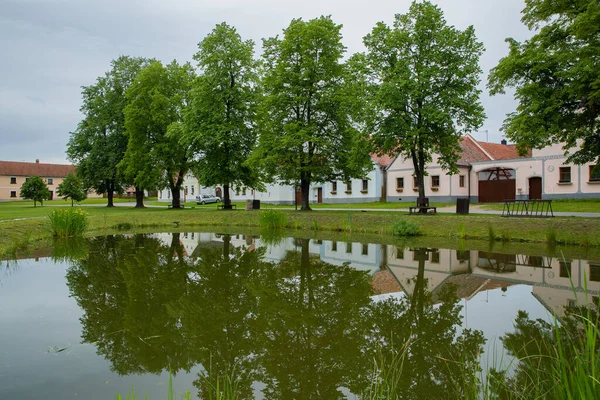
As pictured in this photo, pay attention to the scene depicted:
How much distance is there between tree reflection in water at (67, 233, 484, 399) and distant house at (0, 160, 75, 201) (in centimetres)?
7787

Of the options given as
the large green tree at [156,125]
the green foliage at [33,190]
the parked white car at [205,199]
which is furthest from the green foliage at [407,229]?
the green foliage at [33,190]

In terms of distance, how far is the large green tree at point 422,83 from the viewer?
1964 cm

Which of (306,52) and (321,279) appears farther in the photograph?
(306,52)

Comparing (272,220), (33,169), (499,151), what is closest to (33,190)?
(272,220)

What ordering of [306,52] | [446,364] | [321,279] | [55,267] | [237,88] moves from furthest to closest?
[237,88], [306,52], [55,267], [321,279], [446,364]

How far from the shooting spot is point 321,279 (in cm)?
873

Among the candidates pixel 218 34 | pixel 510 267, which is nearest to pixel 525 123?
pixel 510 267

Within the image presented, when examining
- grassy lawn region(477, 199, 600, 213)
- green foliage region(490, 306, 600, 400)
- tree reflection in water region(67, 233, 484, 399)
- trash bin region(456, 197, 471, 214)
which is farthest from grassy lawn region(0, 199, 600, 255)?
green foliage region(490, 306, 600, 400)

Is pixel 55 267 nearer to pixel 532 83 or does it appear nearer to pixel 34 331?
pixel 34 331

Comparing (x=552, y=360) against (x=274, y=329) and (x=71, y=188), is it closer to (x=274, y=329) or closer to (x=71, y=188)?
(x=274, y=329)

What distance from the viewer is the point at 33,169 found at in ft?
272

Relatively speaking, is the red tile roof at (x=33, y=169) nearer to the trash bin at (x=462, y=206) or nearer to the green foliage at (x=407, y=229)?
the trash bin at (x=462, y=206)

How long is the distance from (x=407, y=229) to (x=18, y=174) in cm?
8485

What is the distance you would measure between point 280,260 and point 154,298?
184 inches
